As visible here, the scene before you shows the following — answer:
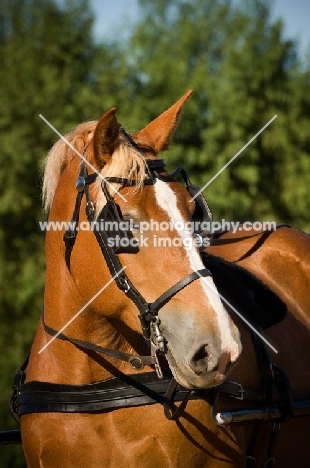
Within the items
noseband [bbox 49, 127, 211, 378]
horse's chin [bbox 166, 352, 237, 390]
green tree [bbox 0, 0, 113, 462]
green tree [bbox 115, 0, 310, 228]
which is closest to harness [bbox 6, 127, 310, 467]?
noseband [bbox 49, 127, 211, 378]

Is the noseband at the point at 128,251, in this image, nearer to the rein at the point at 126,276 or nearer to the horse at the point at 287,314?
the rein at the point at 126,276

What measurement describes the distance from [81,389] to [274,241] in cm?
A: 206

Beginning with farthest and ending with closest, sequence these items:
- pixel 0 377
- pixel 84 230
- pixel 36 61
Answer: pixel 36 61 < pixel 0 377 < pixel 84 230

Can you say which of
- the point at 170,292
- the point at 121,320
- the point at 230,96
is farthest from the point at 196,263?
the point at 230,96

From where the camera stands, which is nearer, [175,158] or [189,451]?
[189,451]

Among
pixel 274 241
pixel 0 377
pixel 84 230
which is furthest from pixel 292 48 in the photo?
pixel 84 230

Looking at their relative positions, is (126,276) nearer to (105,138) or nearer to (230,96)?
(105,138)

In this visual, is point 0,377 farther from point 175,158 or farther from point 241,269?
point 241,269

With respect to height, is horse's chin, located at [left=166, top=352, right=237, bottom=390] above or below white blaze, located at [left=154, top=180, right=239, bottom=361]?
below

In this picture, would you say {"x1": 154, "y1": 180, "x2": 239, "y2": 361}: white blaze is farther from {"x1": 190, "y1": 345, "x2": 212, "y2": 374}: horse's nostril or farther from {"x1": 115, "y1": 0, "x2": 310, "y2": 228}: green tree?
{"x1": 115, "y1": 0, "x2": 310, "y2": 228}: green tree

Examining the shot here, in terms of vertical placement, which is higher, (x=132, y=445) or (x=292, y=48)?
(x=292, y=48)

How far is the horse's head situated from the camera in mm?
2896

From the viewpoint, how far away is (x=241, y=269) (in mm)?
4508

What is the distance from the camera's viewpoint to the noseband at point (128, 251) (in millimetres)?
3008
